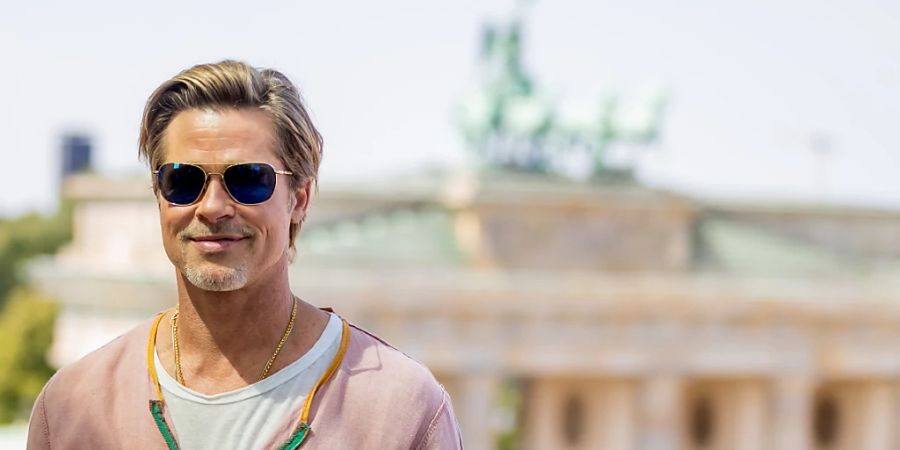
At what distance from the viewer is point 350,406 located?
3.26m

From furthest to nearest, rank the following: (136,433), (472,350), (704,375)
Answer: (704,375) < (472,350) < (136,433)

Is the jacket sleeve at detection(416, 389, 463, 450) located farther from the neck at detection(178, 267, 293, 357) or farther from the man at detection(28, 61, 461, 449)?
the neck at detection(178, 267, 293, 357)

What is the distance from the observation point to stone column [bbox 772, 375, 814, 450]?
122ft

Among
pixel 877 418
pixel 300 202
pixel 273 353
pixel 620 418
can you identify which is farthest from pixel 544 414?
pixel 273 353

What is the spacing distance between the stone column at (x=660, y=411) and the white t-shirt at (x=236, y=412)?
33.2 metres

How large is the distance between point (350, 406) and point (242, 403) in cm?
22

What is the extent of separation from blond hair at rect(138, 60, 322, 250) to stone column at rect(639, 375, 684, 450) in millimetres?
33110

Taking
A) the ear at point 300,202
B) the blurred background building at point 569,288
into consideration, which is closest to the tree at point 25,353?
the blurred background building at point 569,288

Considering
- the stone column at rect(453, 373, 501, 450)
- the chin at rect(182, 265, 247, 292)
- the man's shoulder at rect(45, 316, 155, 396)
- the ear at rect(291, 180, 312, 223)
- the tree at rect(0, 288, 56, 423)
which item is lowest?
the tree at rect(0, 288, 56, 423)

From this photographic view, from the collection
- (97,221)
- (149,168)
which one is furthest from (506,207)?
(149,168)

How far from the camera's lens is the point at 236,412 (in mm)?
3227

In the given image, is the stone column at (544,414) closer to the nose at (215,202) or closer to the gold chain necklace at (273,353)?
the gold chain necklace at (273,353)

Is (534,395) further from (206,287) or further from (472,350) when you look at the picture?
(206,287)

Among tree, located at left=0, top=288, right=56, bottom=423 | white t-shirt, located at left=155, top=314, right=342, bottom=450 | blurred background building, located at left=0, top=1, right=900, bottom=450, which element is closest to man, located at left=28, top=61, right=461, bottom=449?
white t-shirt, located at left=155, top=314, right=342, bottom=450
